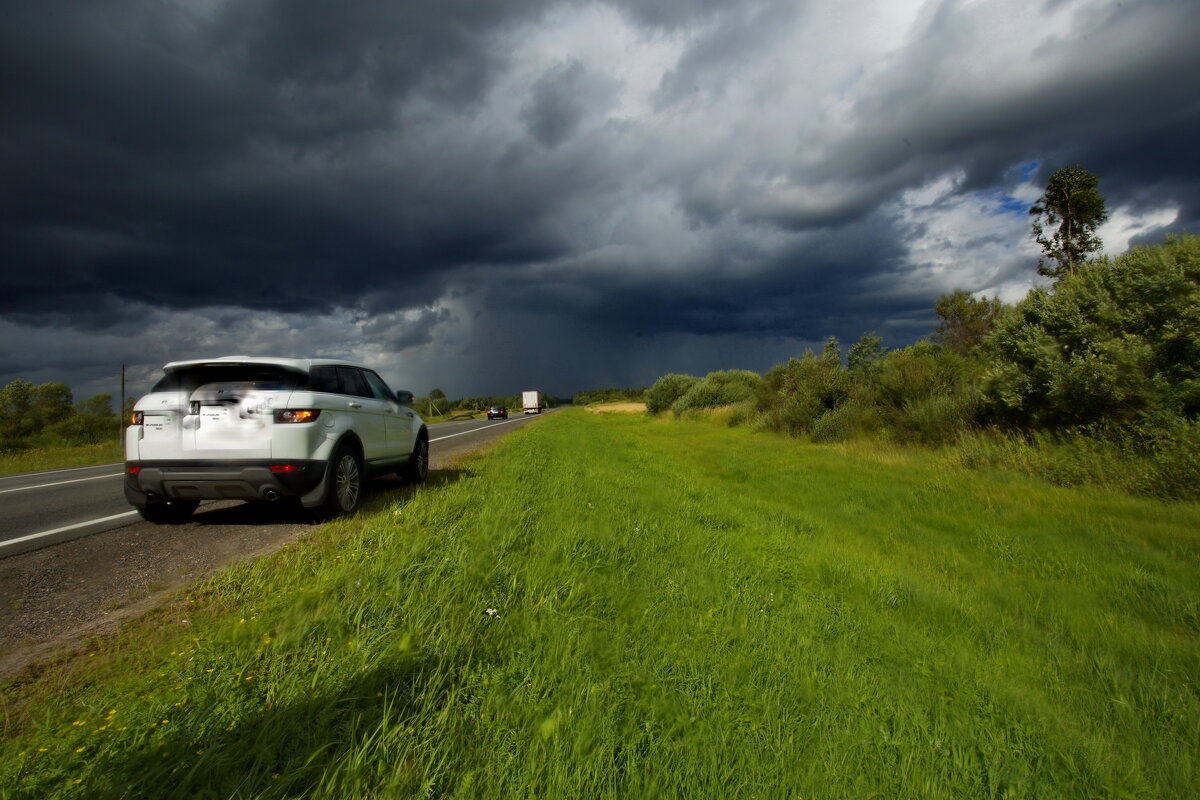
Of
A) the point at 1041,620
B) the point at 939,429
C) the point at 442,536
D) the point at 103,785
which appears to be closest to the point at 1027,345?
the point at 939,429

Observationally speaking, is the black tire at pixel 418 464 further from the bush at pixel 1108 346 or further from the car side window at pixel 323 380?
the bush at pixel 1108 346

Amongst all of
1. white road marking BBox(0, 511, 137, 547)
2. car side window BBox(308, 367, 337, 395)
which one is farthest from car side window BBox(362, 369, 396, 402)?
white road marking BBox(0, 511, 137, 547)

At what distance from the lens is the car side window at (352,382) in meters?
6.75

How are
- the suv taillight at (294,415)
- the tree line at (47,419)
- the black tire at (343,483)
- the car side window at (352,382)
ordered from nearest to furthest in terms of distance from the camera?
the suv taillight at (294,415) → the black tire at (343,483) → the car side window at (352,382) → the tree line at (47,419)

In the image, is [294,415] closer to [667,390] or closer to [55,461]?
[55,461]

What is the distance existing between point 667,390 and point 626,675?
43.4 metres

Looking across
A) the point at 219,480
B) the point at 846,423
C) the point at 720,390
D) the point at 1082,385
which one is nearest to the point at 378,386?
the point at 219,480

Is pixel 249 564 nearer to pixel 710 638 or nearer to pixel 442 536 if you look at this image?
pixel 442 536

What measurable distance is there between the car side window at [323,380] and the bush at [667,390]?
3911cm

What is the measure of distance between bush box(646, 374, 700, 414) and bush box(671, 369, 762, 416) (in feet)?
16.2

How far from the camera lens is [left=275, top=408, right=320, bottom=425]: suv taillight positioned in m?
5.49

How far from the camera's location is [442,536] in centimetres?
482

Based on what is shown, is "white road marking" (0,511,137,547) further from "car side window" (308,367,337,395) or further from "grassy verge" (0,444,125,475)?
"grassy verge" (0,444,125,475)

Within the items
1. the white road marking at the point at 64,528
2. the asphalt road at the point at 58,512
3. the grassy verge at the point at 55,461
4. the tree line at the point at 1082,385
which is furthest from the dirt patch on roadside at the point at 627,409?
the white road marking at the point at 64,528
